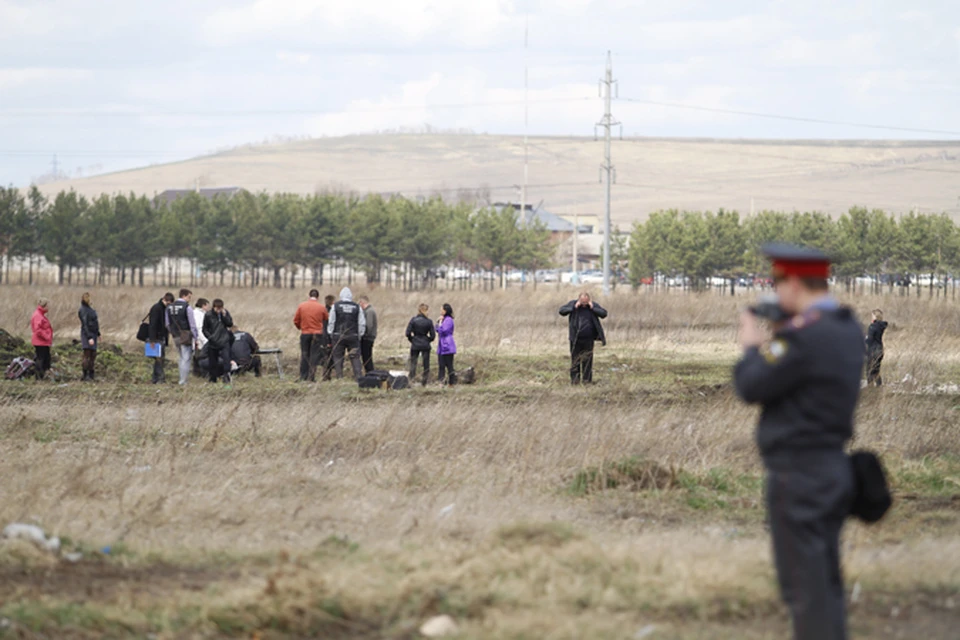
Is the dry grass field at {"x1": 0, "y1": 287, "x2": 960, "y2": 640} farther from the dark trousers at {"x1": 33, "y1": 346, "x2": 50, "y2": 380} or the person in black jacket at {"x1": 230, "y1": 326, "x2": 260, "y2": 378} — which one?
the person in black jacket at {"x1": 230, "y1": 326, "x2": 260, "y2": 378}

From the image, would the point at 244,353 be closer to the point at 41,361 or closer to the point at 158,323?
the point at 158,323

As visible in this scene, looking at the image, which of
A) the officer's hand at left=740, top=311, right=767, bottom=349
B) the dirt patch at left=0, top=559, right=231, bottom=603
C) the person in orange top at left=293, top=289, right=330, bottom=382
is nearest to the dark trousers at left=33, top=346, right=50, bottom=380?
the person in orange top at left=293, top=289, right=330, bottom=382

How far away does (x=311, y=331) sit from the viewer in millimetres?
20094

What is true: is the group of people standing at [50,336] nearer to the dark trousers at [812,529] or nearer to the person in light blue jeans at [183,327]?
the person in light blue jeans at [183,327]

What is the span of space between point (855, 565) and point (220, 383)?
14.3m

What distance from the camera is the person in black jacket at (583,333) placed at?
1927 centimetres

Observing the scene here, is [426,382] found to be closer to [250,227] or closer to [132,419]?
[132,419]

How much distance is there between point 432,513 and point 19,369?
13459 mm

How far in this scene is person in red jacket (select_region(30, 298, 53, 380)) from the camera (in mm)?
19031

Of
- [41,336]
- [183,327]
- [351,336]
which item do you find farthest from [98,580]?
[41,336]

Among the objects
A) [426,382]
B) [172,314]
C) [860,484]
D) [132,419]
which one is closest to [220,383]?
[172,314]

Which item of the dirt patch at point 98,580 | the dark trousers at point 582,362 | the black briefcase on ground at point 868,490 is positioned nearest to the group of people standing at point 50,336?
the dark trousers at point 582,362

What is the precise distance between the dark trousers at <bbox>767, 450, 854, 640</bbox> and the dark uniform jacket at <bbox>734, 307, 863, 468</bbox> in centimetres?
8

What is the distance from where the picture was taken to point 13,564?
701 cm
